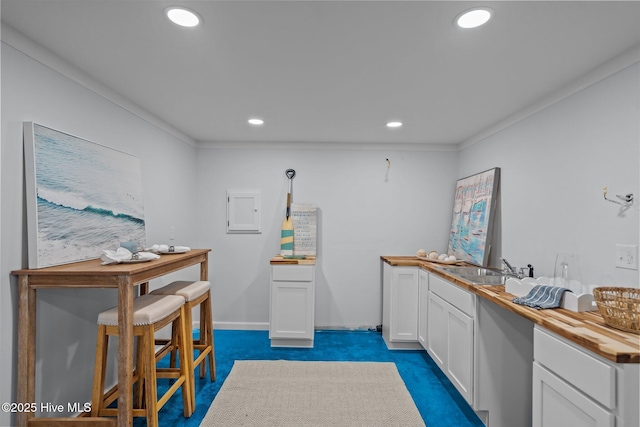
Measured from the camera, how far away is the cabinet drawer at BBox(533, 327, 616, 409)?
1233 mm

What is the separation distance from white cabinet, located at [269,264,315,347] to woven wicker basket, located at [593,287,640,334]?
8.17 ft

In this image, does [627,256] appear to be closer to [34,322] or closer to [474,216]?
[474,216]

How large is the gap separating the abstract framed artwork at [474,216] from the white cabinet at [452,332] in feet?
1.90

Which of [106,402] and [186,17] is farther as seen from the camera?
[106,402]

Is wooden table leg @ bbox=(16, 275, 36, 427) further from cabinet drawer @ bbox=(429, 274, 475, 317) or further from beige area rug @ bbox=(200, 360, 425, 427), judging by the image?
cabinet drawer @ bbox=(429, 274, 475, 317)

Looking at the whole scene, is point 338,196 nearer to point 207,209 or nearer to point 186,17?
point 207,209

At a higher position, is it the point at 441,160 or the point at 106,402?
the point at 441,160

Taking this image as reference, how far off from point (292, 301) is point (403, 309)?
118cm

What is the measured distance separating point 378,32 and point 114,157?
206 cm

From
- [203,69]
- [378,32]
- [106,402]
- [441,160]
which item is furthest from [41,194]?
[441,160]

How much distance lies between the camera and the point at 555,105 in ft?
7.89

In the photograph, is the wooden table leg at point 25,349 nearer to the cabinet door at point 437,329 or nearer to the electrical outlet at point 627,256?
the cabinet door at point 437,329

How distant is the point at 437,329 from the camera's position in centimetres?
297

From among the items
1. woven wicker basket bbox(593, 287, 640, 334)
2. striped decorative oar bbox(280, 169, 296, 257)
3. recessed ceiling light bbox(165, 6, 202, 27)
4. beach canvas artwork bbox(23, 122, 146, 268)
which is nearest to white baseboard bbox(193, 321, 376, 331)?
striped decorative oar bbox(280, 169, 296, 257)
